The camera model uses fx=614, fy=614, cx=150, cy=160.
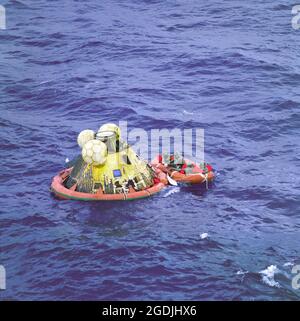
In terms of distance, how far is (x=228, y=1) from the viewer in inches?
2783

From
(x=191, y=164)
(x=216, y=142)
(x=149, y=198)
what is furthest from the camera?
(x=216, y=142)

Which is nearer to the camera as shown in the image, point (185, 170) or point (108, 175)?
point (108, 175)

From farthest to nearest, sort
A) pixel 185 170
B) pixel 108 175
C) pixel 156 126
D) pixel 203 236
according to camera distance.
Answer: pixel 156 126, pixel 185 170, pixel 108 175, pixel 203 236

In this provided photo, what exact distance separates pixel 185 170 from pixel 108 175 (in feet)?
16.3

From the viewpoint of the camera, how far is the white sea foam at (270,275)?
26281 millimetres

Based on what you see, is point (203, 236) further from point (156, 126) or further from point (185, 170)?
point (156, 126)

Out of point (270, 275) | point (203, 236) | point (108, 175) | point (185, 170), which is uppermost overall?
point (108, 175)

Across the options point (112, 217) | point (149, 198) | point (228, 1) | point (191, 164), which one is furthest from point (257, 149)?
point (228, 1)

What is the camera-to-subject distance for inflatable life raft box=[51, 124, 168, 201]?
32906mm

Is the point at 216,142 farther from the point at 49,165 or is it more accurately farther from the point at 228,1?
the point at 228,1

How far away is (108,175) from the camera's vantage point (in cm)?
3331

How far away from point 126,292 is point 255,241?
23.7 ft

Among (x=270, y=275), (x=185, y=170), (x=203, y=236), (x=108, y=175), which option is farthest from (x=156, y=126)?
(x=270, y=275)

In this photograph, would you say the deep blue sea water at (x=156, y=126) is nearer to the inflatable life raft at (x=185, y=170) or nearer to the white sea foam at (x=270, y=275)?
the white sea foam at (x=270, y=275)
